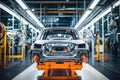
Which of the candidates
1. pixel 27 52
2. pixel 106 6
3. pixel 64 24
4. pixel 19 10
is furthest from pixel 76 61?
pixel 64 24

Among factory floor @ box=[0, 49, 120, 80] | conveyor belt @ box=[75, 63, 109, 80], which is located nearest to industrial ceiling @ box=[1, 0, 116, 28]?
factory floor @ box=[0, 49, 120, 80]

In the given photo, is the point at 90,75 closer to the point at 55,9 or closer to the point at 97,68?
the point at 97,68

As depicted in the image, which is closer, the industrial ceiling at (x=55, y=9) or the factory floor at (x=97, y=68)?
the factory floor at (x=97, y=68)

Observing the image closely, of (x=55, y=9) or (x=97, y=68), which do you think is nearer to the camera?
(x=97, y=68)

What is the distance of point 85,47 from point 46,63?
1.03 m

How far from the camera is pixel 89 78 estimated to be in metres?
6.79

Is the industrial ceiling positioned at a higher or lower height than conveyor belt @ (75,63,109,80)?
higher

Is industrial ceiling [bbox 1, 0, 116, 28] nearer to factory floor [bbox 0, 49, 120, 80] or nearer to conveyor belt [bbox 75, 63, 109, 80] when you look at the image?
factory floor [bbox 0, 49, 120, 80]

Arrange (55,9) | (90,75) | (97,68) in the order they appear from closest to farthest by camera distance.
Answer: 1. (90,75)
2. (97,68)
3. (55,9)

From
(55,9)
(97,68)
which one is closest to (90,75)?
(97,68)

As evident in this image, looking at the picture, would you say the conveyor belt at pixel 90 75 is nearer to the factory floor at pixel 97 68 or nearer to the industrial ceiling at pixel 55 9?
the factory floor at pixel 97 68

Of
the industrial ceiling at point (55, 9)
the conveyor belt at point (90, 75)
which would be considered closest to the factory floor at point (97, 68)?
the conveyor belt at point (90, 75)

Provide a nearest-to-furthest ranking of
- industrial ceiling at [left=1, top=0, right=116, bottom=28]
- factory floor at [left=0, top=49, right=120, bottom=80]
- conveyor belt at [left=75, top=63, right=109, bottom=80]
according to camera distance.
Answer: conveyor belt at [left=75, top=63, right=109, bottom=80] < factory floor at [left=0, top=49, right=120, bottom=80] < industrial ceiling at [left=1, top=0, right=116, bottom=28]

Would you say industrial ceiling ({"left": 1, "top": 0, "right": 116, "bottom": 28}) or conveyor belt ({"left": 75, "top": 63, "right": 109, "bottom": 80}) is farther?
industrial ceiling ({"left": 1, "top": 0, "right": 116, "bottom": 28})
